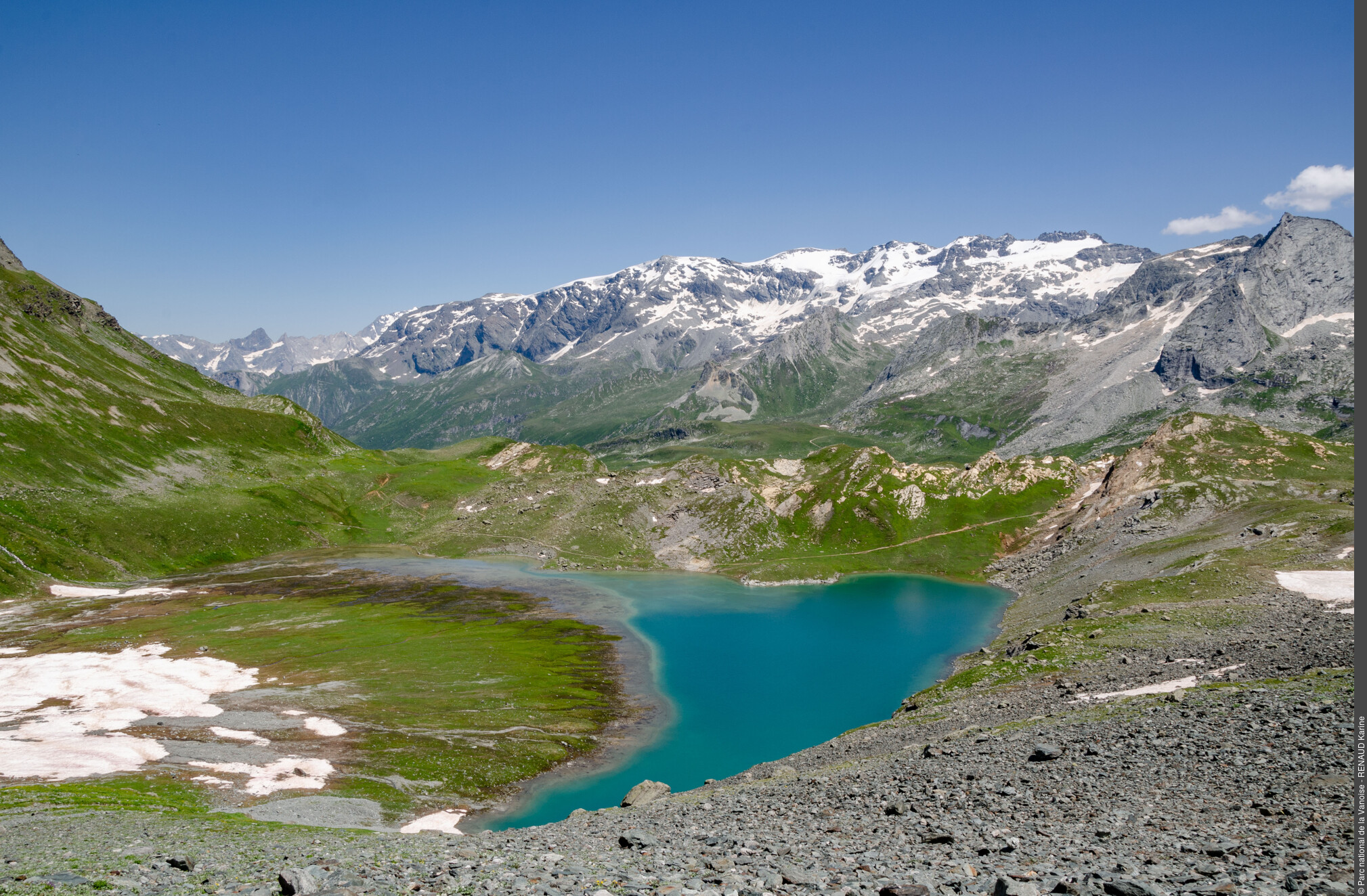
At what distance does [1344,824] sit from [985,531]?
573 ft

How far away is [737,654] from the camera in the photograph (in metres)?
113

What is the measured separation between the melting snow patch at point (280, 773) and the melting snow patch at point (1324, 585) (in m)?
103

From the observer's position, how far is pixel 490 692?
88.8 meters

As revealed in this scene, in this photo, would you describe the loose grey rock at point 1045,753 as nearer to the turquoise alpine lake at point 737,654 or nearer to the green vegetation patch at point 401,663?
the turquoise alpine lake at point 737,654

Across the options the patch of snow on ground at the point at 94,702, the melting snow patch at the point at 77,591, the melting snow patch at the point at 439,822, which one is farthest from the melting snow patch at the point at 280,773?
the melting snow patch at the point at 77,591

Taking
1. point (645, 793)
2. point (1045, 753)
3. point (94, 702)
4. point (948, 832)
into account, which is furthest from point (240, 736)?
point (1045, 753)

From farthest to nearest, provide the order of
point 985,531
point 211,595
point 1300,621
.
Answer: point 985,531, point 211,595, point 1300,621

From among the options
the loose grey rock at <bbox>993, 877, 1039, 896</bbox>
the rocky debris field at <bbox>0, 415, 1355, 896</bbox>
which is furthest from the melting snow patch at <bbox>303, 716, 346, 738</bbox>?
the loose grey rock at <bbox>993, 877, 1039, 896</bbox>

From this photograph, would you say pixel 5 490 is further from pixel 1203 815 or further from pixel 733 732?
pixel 1203 815

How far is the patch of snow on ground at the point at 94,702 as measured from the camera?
205 ft

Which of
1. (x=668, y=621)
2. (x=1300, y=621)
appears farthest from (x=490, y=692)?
(x=1300, y=621)

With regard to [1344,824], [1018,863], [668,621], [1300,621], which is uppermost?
[1344,824]

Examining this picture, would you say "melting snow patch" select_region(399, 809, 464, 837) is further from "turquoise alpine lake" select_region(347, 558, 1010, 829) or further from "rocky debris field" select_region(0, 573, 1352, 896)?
"rocky debris field" select_region(0, 573, 1352, 896)

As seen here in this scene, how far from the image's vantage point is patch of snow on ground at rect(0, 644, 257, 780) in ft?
205
